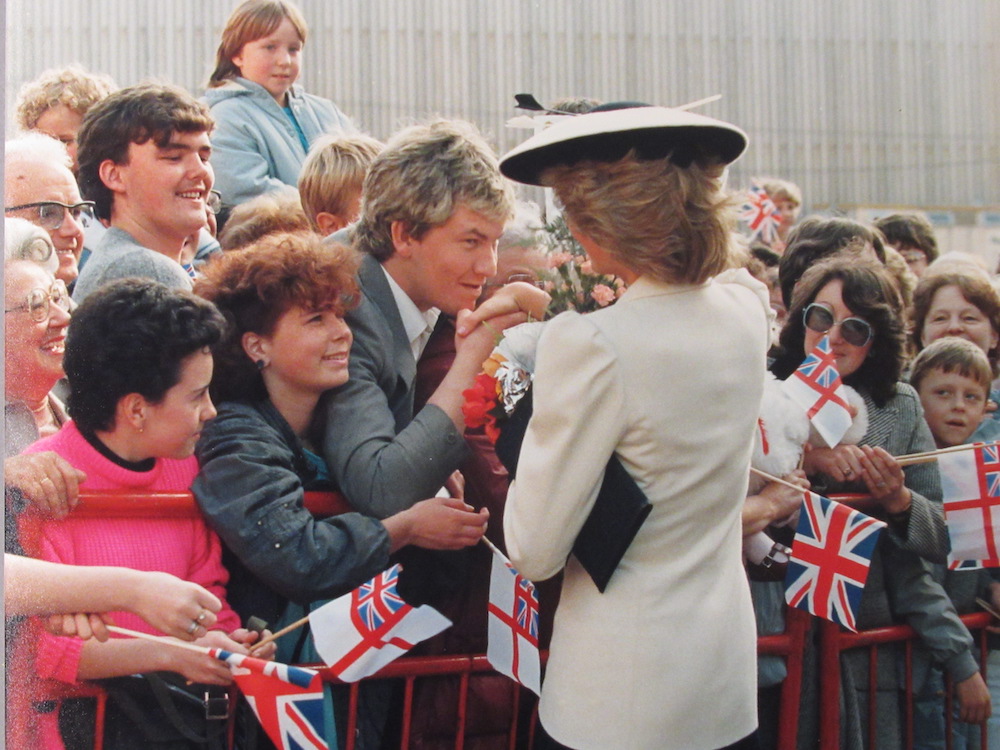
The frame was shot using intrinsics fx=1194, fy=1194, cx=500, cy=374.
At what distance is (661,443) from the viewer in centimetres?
204

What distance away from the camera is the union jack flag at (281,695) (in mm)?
2248

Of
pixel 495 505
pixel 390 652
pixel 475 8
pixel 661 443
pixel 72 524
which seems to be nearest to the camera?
pixel 661 443

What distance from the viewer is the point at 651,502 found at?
6.73ft

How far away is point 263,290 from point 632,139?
0.89 metres

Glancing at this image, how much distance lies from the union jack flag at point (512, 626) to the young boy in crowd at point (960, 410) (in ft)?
4.31

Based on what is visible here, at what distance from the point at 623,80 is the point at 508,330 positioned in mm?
1388

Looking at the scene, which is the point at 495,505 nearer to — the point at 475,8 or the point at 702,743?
the point at 702,743

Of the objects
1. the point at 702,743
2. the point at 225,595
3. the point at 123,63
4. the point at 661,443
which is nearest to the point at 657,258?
the point at 661,443

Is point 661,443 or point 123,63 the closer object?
point 661,443

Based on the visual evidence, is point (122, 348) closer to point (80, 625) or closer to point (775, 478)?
point (80, 625)

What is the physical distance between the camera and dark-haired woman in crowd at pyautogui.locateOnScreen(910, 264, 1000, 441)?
370cm

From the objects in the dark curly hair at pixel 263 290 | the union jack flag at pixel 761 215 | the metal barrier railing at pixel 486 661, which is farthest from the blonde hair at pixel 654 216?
the union jack flag at pixel 761 215

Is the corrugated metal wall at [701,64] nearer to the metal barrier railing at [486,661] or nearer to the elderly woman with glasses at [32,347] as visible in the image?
the elderly woman with glasses at [32,347]

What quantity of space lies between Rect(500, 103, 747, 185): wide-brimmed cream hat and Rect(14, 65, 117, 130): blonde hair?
2.15 metres
